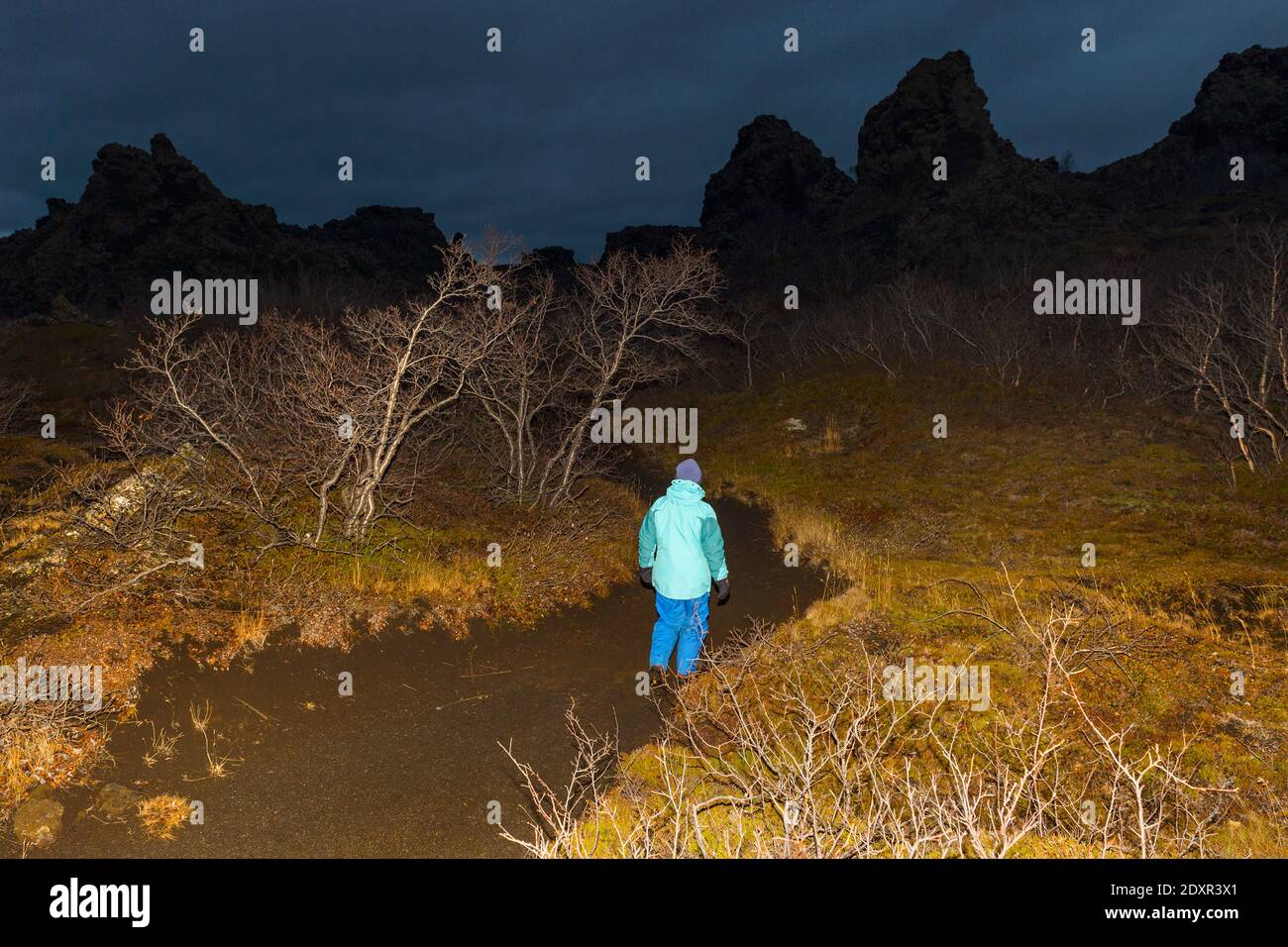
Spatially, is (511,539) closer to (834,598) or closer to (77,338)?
(834,598)

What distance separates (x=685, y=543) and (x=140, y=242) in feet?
236

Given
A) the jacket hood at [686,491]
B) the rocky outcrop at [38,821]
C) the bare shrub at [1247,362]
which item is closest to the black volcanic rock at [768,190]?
the bare shrub at [1247,362]

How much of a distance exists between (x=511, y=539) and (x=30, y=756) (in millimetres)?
7451

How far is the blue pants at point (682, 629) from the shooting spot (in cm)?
800

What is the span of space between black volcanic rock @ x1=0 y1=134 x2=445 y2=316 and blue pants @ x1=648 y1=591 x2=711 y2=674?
58.5m

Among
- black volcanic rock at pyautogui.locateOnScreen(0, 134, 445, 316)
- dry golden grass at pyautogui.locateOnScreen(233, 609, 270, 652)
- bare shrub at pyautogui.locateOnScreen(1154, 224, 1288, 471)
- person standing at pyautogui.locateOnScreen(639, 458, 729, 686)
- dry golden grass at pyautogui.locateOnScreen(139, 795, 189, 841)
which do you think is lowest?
dry golden grass at pyautogui.locateOnScreen(139, 795, 189, 841)

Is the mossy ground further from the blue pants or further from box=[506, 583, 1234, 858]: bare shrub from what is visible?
the blue pants

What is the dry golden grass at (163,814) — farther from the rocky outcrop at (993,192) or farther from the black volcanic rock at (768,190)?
the black volcanic rock at (768,190)

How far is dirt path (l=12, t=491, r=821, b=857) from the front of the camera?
5.71 metres

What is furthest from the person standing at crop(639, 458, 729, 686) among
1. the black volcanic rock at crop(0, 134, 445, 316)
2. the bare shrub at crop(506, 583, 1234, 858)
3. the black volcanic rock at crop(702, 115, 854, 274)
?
the black volcanic rock at crop(702, 115, 854, 274)

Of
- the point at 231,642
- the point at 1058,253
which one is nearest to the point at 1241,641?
the point at 231,642

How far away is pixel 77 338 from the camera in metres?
27.0

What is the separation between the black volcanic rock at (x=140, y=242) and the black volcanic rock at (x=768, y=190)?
53.2m

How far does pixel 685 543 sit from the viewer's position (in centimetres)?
771
